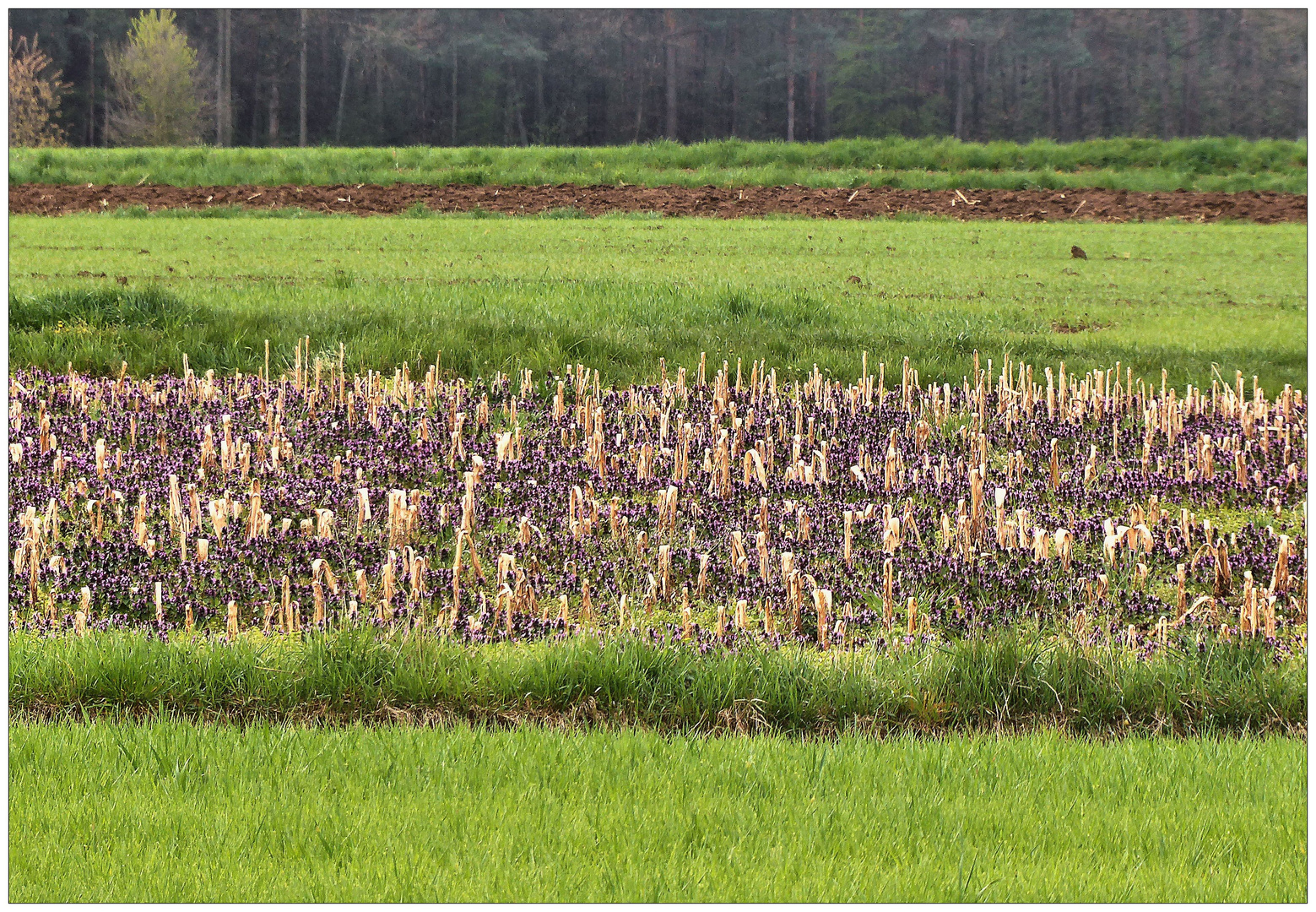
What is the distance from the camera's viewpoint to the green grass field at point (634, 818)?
2.63 m

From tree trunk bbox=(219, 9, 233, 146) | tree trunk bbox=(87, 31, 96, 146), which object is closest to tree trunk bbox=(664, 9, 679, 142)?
tree trunk bbox=(219, 9, 233, 146)

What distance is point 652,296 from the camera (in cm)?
1186

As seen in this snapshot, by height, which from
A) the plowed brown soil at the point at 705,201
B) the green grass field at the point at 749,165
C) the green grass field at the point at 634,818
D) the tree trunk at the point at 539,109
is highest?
the tree trunk at the point at 539,109

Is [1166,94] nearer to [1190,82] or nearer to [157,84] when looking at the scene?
[1190,82]

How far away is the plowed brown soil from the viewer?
78.2 feet

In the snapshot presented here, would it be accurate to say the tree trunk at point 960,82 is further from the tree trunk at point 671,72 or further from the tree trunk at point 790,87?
the tree trunk at point 671,72

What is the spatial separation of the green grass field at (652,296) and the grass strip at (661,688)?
544 cm

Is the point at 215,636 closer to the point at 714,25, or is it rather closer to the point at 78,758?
the point at 78,758

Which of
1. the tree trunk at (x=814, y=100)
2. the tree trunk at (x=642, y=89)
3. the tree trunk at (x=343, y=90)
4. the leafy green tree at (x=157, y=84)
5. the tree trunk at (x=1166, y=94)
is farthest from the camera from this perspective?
the tree trunk at (x=343, y=90)

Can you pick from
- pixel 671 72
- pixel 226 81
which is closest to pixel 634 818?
pixel 671 72

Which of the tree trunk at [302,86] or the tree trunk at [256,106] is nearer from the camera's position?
the tree trunk at [302,86]

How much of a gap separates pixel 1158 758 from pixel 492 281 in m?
11.2

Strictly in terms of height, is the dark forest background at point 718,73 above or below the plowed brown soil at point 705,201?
above

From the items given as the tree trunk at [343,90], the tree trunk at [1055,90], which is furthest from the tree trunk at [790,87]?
the tree trunk at [343,90]
